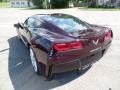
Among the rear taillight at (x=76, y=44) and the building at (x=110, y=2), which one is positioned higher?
the building at (x=110, y=2)

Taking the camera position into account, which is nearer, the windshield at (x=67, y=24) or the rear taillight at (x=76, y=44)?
the rear taillight at (x=76, y=44)

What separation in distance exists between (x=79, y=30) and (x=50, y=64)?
133 centimetres

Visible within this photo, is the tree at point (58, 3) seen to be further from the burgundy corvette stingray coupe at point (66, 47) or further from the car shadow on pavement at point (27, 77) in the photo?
the burgundy corvette stingray coupe at point (66, 47)

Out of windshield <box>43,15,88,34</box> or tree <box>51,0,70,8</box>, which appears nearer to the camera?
windshield <box>43,15,88,34</box>

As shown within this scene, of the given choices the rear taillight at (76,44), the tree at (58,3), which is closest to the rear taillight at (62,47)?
the rear taillight at (76,44)

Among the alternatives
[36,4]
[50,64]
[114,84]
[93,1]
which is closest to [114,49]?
[114,84]

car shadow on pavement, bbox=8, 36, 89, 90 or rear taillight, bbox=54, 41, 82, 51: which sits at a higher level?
rear taillight, bbox=54, 41, 82, 51

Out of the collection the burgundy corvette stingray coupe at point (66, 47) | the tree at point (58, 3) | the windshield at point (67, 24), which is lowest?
the burgundy corvette stingray coupe at point (66, 47)

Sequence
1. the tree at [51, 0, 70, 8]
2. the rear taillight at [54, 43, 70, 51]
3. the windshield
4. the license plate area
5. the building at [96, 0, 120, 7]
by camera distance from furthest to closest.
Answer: the building at [96, 0, 120, 7] < the tree at [51, 0, 70, 8] < the windshield < the license plate area < the rear taillight at [54, 43, 70, 51]

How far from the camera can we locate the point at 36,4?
143ft

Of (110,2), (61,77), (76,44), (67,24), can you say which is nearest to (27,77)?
(61,77)

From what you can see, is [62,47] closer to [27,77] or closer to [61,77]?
[61,77]

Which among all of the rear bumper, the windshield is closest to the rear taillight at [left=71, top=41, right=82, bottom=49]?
the rear bumper

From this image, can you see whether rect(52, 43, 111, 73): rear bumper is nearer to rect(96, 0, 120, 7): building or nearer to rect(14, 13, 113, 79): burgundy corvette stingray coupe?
rect(14, 13, 113, 79): burgundy corvette stingray coupe
